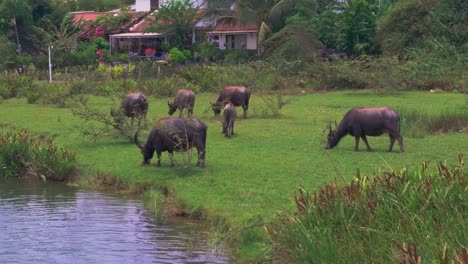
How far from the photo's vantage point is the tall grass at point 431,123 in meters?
18.9

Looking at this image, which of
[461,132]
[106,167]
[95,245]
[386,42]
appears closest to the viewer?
[95,245]

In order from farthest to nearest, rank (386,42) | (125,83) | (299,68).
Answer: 1. (386,42)
2. (299,68)
3. (125,83)

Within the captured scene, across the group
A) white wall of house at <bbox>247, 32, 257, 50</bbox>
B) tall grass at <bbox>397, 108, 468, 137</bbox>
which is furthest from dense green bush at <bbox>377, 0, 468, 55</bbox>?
tall grass at <bbox>397, 108, 468, 137</bbox>

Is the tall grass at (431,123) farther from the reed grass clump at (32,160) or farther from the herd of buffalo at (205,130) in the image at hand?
the reed grass clump at (32,160)

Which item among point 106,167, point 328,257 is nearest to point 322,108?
point 106,167

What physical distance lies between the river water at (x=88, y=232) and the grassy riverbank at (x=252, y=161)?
54cm

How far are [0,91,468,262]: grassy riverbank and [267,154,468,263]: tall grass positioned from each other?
77cm

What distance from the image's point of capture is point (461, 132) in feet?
62.2

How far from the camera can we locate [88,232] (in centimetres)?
1196

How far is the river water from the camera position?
34.7 ft

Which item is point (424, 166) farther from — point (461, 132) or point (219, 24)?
point (219, 24)

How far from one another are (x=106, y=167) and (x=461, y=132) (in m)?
8.26


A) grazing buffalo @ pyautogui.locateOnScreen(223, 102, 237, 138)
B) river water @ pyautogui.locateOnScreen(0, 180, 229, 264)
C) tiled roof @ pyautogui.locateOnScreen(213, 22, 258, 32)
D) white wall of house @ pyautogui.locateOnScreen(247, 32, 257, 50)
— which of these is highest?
tiled roof @ pyautogui.locateOnScreen(213, 22, 258, 32)

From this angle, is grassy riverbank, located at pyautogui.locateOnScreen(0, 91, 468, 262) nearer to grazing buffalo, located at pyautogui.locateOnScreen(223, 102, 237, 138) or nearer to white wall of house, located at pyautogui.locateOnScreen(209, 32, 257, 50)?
grazing buffalo, located at pyautogui.locateOnScreen(223, 102, 237, 138)
